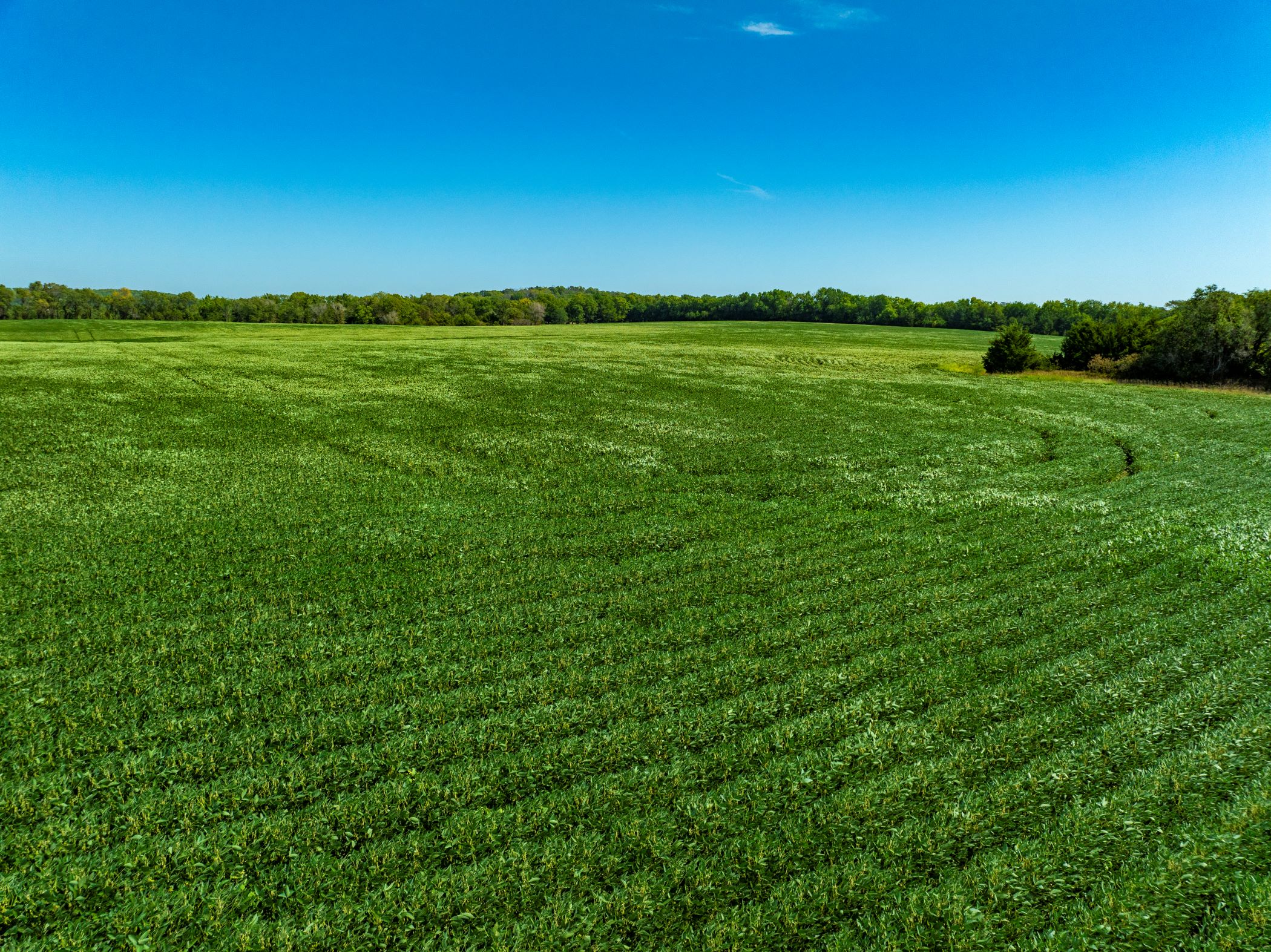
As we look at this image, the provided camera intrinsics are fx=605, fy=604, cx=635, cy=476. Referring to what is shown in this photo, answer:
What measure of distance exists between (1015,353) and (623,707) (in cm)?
7050

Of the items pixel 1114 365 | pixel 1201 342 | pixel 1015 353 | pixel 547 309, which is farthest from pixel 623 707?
pixel 547 309

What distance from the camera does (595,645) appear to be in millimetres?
10734

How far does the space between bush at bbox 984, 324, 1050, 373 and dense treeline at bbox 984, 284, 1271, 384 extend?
0.06 meters

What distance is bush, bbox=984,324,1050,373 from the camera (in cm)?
6419

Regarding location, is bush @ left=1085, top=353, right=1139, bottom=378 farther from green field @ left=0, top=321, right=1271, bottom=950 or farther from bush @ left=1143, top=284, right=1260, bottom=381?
green field @ left=0, top=321, right=1271, bottom=950

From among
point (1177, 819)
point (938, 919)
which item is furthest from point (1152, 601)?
point (938, 919)

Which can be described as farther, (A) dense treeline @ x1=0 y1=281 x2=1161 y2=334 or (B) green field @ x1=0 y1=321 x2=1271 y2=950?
(A) dense treeline @ x1=0 y1=281 x2=1161 y2=334

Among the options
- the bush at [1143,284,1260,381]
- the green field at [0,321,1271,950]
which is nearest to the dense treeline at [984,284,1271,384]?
the bush at [1143,284,1260,381]

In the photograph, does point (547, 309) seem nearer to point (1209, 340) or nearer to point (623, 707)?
point (1209, 340)

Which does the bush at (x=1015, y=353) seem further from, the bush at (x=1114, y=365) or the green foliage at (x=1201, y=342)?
the green foliage at (x=1201, y=342)

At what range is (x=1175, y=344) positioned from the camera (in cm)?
5675

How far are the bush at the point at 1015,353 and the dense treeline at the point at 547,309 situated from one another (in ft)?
35.2

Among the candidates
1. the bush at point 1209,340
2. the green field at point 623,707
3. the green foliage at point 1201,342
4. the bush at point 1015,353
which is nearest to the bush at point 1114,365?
the green foliage at point 1201,342

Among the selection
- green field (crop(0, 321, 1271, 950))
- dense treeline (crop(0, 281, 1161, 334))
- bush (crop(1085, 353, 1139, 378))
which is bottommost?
green field (crop(0, 321, 1271, 950))
